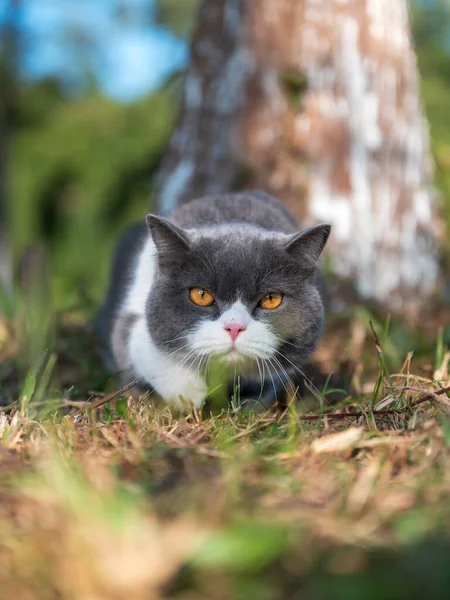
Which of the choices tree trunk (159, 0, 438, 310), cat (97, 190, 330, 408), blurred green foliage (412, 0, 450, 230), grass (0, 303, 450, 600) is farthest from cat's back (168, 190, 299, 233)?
blurred green foliage (412, 0, 450, 230)

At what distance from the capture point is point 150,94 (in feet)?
21.7

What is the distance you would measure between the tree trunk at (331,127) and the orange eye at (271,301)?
159 centimetres

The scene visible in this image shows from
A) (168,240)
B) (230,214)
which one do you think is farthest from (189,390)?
(230,214)

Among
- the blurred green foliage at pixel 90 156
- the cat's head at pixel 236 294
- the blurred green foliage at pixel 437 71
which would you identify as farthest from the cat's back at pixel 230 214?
the blurred green foliage at pixel 90 156

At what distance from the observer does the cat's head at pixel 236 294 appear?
7.19ft

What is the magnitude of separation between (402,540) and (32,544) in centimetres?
60

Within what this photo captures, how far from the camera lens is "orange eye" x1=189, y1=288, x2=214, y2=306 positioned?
7.48 ft

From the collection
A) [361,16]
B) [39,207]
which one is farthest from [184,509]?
[39,207]

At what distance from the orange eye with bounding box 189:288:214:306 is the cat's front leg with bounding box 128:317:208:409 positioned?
225 millimetres

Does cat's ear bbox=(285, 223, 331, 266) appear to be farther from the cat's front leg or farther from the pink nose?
the cat's front leg

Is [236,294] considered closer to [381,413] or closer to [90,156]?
[381,413]

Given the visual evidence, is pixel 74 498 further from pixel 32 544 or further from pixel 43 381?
pixel 43 381

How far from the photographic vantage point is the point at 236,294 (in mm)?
2238

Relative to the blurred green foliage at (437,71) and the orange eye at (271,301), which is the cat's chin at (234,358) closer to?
the orange eye at (271,301)
